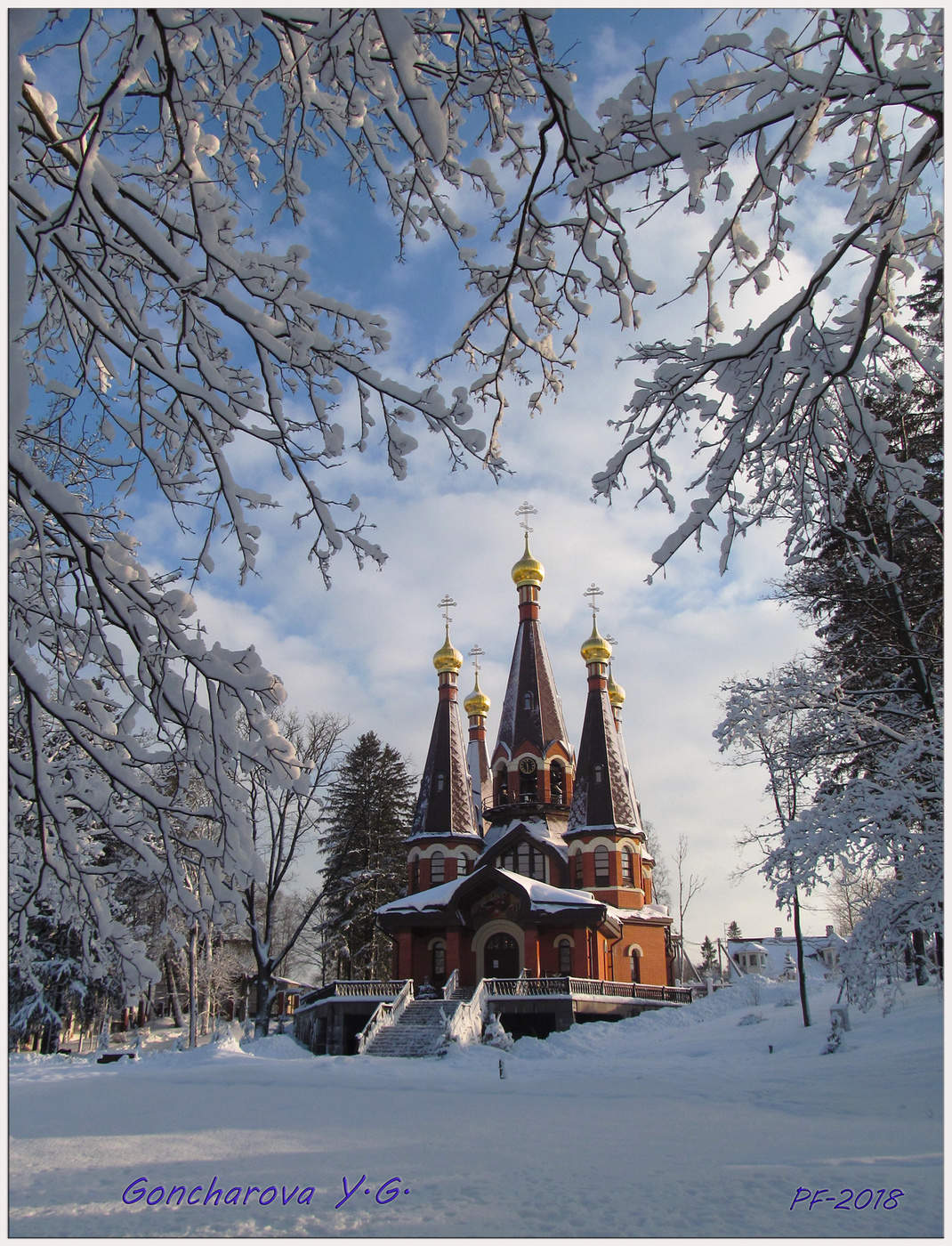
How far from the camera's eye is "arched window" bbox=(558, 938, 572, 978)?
27797mm

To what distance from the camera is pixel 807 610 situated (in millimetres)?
12242

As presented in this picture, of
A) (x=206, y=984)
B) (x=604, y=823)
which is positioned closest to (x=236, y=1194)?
(x=604, y=823)

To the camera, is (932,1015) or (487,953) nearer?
(932,1015)

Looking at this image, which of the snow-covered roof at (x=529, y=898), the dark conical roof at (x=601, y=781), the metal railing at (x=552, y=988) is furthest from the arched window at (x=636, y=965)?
the dark conical roof at (x=601, y=781)

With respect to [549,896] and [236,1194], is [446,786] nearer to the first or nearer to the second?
[549,896]

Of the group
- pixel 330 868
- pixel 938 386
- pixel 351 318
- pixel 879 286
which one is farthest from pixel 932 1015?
pixel 330 868

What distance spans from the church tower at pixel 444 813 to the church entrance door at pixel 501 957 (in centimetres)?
412

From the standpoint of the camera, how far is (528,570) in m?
36.7

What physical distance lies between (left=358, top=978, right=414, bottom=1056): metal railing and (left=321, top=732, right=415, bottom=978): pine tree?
11312 millimetres

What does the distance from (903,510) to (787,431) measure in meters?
6.30

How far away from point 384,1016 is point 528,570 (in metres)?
19.1

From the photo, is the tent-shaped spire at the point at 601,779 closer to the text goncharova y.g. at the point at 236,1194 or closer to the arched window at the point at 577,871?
the arched window at the point at 577,871

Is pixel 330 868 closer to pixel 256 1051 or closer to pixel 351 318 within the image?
pixel 256 1051

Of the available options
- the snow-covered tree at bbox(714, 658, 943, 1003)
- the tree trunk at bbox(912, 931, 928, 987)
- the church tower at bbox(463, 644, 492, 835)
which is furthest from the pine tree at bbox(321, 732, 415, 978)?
the snow-covered tree at bbox(714, 658, 943, 1003)
